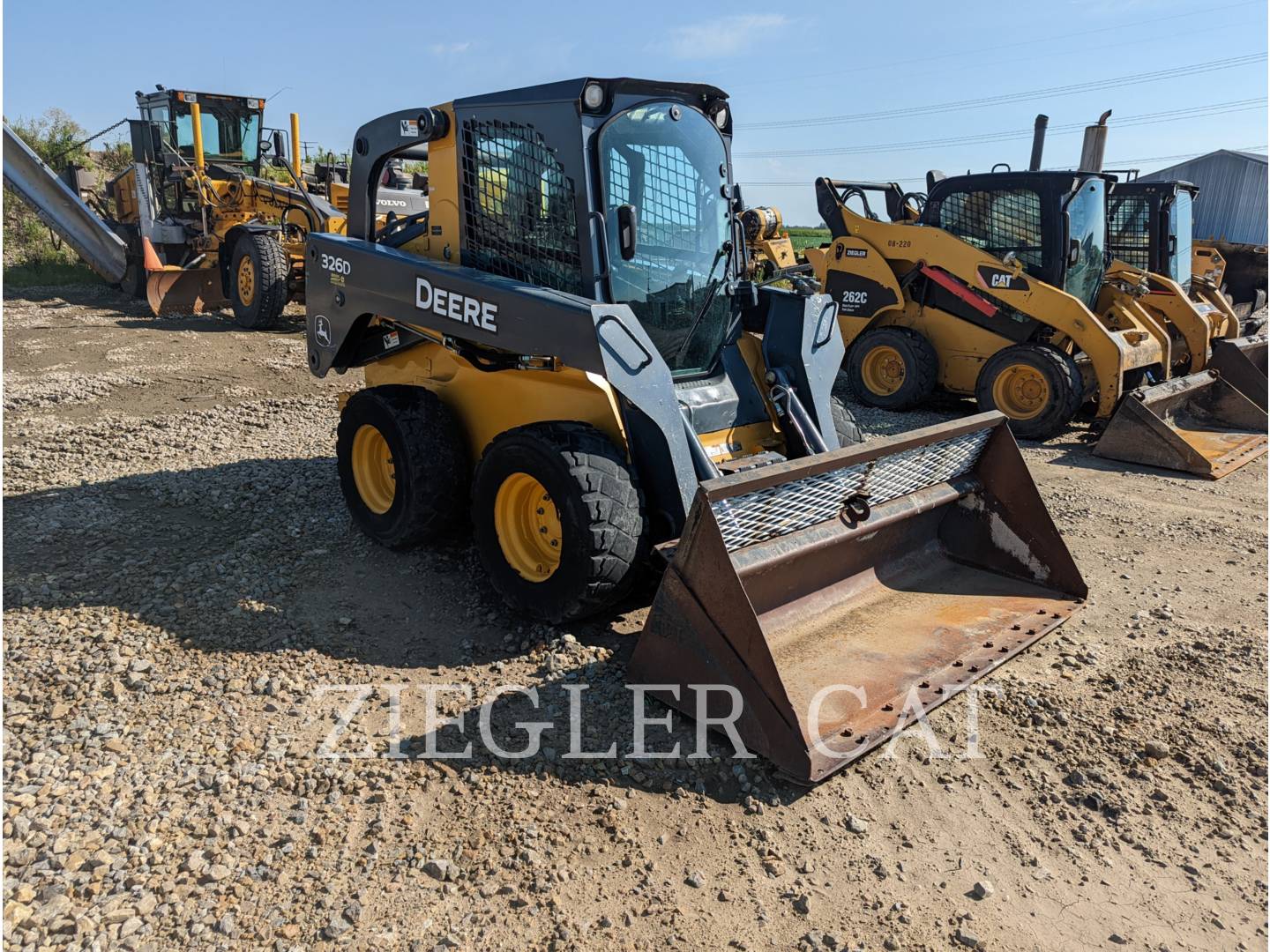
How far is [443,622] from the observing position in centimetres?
383

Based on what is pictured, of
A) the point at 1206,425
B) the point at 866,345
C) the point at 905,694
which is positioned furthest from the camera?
the point at 866,345

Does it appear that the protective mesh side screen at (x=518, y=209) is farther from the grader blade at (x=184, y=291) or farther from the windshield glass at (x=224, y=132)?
the windshield glass at (x=224, y=132)

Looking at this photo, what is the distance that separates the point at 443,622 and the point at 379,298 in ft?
5.38

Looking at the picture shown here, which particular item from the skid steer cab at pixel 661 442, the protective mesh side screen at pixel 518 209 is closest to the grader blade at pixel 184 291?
the skid steer cab at pixel 661 442

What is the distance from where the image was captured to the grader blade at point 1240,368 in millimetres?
8297

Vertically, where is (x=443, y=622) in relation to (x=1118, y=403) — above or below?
below

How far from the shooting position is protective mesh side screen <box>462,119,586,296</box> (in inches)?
151

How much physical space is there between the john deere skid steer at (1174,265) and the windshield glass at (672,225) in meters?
6.53

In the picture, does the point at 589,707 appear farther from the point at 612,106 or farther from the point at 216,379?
the point at 216,379

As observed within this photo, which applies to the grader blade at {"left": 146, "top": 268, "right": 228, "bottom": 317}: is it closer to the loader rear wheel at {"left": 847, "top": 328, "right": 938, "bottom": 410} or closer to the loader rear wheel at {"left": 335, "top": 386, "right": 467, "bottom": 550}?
the loader rear wheel at {"left": 847, "top": 328, "right": 938, "bottom": 410}

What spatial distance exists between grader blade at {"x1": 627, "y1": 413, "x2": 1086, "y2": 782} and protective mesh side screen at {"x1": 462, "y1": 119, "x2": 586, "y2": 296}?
1350 millimetres

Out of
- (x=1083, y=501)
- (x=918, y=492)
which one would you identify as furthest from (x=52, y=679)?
(x=1083, y=501)

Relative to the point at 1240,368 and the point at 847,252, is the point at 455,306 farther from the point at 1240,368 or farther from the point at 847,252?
the point at 1240,368

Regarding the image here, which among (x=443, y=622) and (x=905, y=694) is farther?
(x=443, y=622)
